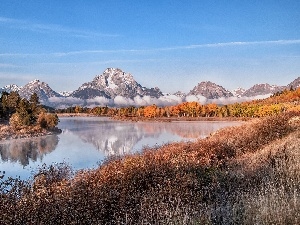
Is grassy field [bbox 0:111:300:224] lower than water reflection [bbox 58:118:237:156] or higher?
higher

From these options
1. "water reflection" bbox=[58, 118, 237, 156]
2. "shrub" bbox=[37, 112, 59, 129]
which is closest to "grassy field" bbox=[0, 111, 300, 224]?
"water reflection" bbox=[58, 118, 237, 156]

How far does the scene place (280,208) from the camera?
21.9 ft

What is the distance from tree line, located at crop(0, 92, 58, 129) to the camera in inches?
2232

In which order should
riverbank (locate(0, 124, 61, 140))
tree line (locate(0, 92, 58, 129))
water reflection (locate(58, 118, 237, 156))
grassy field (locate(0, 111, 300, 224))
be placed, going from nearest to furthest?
grassy field (locate(0, 111, 300, 224)), water reflection (locate(58, 118, 237, 156)), riverbank (locate(0, 124, 61, 140)), tree line (locate(0, 92, 58, 129))

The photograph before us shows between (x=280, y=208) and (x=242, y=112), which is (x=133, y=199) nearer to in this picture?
(x=280, y=208)

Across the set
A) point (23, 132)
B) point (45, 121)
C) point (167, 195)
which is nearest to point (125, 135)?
point (23, 132)

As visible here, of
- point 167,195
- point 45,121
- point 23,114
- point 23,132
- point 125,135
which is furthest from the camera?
point 45,121

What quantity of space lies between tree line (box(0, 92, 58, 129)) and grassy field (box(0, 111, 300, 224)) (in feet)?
144

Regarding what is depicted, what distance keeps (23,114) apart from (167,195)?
51865 mm

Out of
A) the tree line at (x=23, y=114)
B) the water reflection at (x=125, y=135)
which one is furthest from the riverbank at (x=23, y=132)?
the water reflection at (x=125, y=135)

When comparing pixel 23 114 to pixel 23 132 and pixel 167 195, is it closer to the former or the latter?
pixel 23 132

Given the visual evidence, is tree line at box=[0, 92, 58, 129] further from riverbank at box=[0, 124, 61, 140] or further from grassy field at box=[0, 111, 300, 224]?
grassy field at box=[0, 111, 300, 224]

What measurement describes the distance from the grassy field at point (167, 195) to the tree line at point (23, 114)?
43.9 m

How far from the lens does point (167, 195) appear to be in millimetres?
10031
